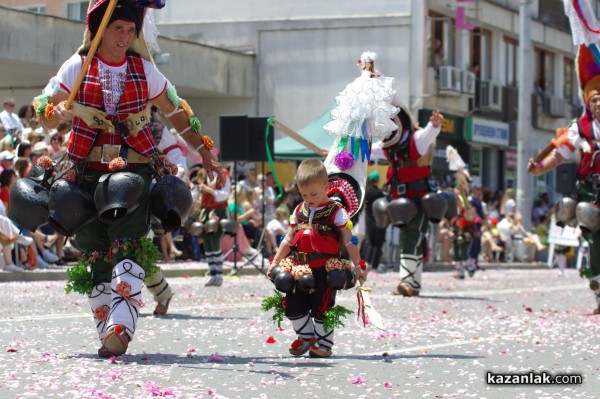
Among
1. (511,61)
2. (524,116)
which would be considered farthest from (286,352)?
(511,61)

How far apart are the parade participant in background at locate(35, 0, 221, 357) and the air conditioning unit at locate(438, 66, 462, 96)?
27564 millimetres

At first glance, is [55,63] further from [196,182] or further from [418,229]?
[418,229]

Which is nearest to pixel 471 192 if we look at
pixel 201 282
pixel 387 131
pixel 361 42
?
pixel 201 282

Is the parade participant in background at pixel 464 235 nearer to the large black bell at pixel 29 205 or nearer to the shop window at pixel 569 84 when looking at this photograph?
the large black bell at pixel 29 205

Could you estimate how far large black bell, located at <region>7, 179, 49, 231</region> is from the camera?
27.9 feet

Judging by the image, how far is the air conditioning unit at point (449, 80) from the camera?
3588 cm

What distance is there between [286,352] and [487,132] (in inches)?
1243

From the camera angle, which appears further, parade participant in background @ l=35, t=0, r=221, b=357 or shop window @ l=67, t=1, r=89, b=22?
shop window @ l=67, t=1, r=89, b=22

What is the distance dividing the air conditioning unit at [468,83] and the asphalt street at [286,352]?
22.2 meters

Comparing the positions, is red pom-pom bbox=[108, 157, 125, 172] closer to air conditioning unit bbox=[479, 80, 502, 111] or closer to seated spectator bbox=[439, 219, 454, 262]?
seated spectator bbox=[439, 219, 454, 262]

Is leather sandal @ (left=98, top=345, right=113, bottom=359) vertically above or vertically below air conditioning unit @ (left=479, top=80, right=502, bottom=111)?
below

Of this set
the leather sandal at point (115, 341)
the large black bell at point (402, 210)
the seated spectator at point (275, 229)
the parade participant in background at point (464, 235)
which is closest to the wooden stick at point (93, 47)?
the leather sandal at point (115, 341)

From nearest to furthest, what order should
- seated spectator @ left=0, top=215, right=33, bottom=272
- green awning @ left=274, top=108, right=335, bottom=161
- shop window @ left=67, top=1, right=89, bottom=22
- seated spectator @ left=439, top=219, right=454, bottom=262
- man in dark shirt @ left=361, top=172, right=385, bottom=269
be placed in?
seated spectator @ left=0, top=215, right=33, bottom=272, man in dark shirt @ left=361, top=172, right=385, bottom=269, green awning @ left=274, top=108, right=335, bottom=161, seated spectator @ left=439, top=219, right=454, bottom=262, shop window @ left=67, top=1, right=89, bottom=22

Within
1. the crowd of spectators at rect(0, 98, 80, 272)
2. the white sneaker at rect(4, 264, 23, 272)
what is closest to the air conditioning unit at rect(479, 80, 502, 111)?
the crowd of spectators at rect(0, 98, 80, 272)
